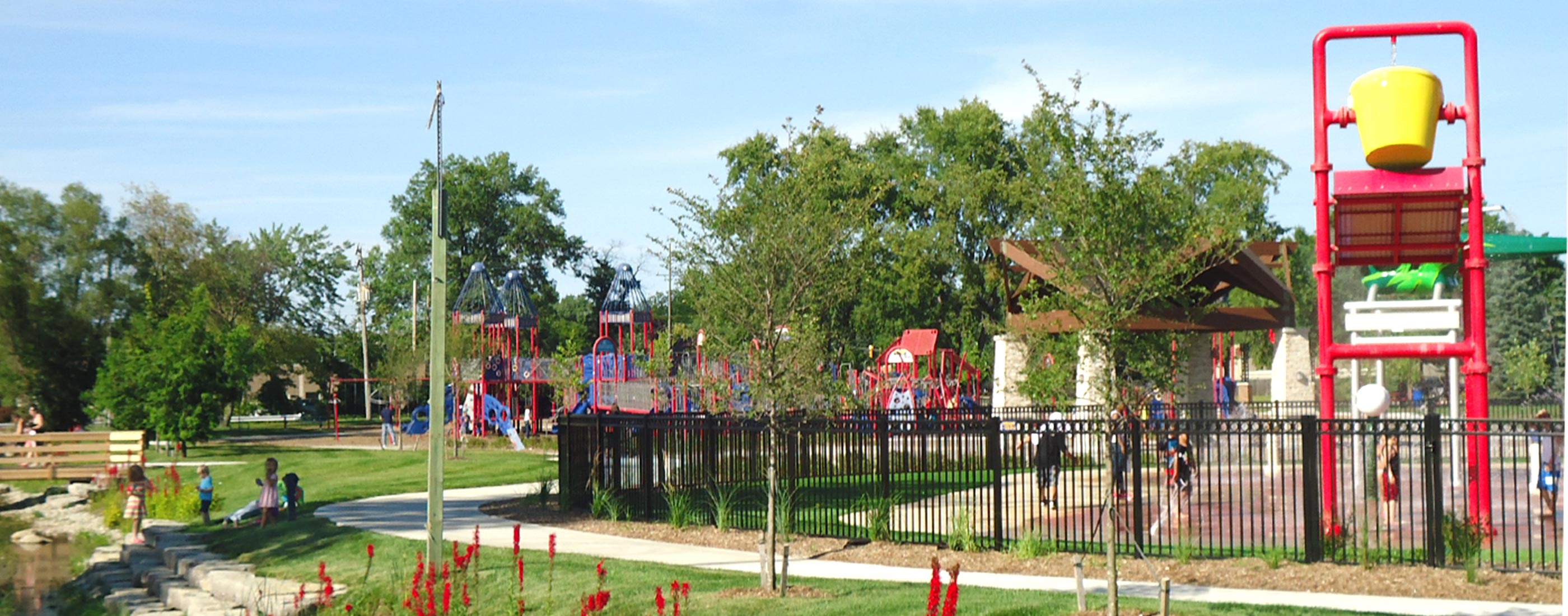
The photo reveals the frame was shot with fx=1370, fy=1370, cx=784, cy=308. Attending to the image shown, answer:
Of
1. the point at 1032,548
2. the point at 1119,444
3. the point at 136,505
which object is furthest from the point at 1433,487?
the point at 136,505

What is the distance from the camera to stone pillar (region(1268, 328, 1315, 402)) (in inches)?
1345

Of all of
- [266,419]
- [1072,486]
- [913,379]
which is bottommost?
[266,419]

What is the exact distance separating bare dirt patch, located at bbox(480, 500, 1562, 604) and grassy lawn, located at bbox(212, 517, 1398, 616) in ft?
3.44

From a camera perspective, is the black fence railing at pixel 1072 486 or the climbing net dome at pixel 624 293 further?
the climbing net dome at pixel 624 293

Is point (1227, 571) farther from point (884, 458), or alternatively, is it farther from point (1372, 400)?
point (1372, 400)

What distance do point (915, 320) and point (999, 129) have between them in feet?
29.9

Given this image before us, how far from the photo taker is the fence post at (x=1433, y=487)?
12.2 meters

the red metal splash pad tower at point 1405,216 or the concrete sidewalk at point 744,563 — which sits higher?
the red metal splash pad tower at point 1405,216

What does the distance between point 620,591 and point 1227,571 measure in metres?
5.50

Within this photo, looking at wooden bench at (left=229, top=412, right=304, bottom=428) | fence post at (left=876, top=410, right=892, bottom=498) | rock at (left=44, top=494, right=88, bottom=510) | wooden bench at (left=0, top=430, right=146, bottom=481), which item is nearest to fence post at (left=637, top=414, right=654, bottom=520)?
fence post at (left=876, top=410, right=892, bottom=498)

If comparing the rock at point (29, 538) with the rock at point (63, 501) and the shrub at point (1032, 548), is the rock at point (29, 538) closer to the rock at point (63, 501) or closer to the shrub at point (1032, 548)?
the rock at point (63, 501)

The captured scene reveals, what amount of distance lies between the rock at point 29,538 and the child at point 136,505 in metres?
2.75

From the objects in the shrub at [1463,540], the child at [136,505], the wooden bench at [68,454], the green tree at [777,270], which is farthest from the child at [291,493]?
the shrub at [1463,540]

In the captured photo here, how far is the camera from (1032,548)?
1366 centimetres
